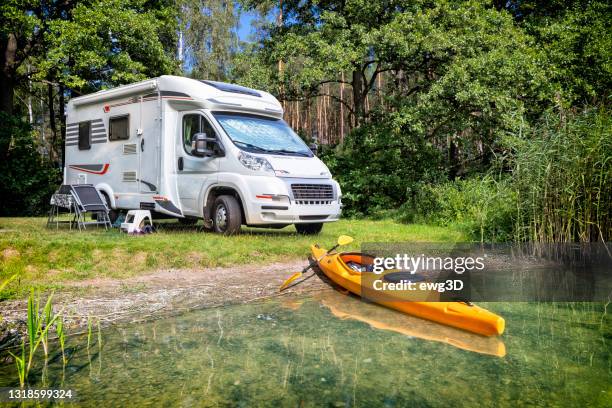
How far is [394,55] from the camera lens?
1518 centimetres

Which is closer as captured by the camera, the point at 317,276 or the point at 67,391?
the point at 67,391

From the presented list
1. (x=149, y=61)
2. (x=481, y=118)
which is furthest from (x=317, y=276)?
(x=149, y=61)

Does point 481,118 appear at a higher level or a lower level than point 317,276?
higher

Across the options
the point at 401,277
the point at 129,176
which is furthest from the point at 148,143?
the point at 401,277

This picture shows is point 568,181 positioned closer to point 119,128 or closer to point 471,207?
point 471,207

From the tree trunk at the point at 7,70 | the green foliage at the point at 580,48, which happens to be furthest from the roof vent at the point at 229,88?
the tree trunk at the point at 7,70

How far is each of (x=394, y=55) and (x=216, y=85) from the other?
6818mm

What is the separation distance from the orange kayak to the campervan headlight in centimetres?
251

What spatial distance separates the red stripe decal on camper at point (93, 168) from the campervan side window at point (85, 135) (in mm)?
420

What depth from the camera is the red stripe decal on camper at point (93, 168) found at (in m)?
11.7

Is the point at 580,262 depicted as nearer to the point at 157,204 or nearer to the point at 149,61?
the point at 157,204

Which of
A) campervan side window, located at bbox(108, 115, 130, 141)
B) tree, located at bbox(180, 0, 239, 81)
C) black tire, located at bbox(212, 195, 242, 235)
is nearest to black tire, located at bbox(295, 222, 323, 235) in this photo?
black tire, located at bbox(212, 195, 242, 235)

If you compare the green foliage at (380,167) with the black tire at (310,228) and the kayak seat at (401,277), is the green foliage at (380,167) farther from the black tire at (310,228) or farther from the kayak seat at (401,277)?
the kayak seat at (401,277)

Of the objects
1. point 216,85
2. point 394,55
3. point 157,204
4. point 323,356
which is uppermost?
point 394,55
